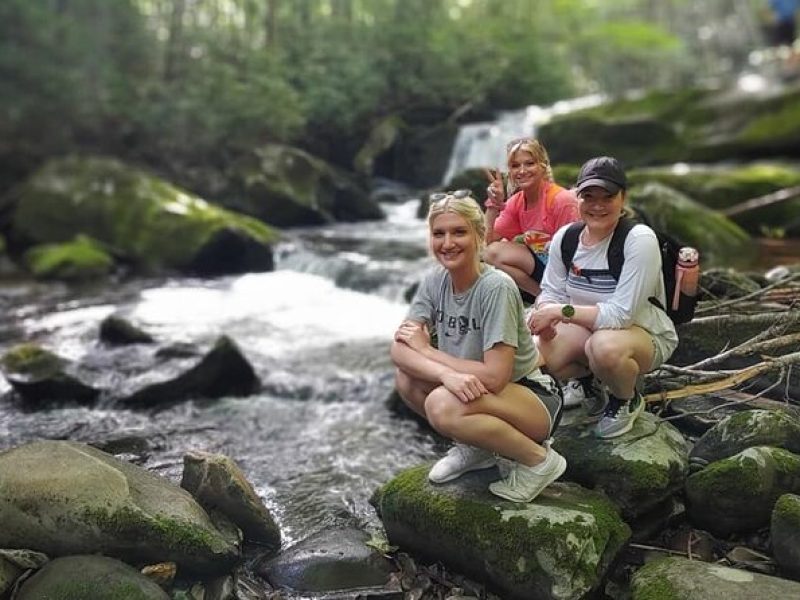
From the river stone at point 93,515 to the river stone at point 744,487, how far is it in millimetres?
2393

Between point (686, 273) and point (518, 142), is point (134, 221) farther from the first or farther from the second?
point (686, 273)

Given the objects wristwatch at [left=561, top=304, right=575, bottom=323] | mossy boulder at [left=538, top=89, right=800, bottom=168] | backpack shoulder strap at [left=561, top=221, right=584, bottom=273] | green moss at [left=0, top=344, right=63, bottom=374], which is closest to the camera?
wristwatch at [left=561, top=304, right=575, bottom=323]

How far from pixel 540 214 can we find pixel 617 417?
1284mm

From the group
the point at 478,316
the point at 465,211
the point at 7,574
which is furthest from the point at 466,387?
the point at 7,574

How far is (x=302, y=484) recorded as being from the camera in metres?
4.94

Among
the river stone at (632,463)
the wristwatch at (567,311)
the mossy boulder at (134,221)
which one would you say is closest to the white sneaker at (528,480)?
the river stone at (632,463)

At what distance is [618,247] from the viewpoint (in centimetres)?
364

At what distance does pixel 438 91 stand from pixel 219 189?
26.6 feet

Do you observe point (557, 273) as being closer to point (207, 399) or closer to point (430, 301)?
point (430, 301)

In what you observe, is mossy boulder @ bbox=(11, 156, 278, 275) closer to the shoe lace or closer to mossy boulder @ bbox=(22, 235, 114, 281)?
mossy boulder @ bbox=(22, 235, 114, 281)

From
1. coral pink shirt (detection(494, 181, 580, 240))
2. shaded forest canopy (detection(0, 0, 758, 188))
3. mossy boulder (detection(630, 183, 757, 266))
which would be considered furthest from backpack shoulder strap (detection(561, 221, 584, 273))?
shaded forest canopy (detection(0, 0, 758, 188))

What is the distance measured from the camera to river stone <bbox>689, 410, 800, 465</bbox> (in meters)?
3.83

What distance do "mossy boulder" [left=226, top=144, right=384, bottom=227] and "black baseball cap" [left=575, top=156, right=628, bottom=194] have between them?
13.7 metres

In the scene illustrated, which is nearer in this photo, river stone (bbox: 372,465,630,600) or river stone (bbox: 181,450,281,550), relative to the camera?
river stone (bbox: 372,465,630,600)
